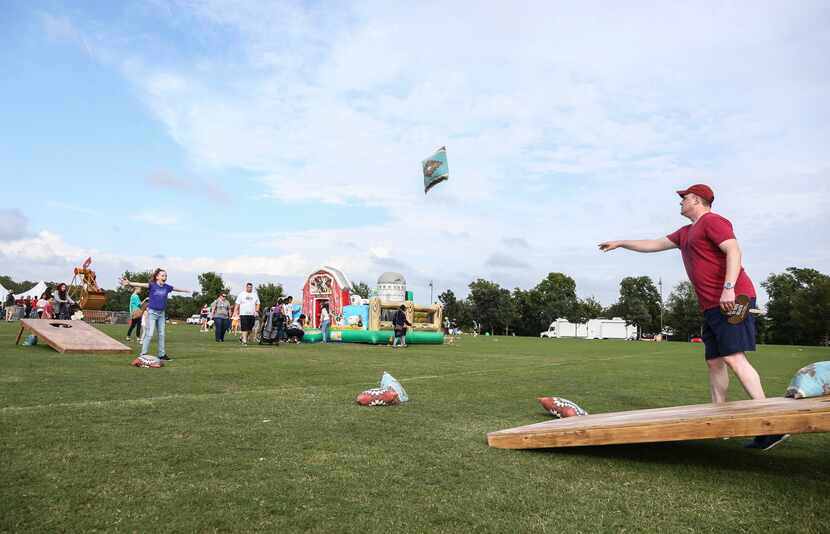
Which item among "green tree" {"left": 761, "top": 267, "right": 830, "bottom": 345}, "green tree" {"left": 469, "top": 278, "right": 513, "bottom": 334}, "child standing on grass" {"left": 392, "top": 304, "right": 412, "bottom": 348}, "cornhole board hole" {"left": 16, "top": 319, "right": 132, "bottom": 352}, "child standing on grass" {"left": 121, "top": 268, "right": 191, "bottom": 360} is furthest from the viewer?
"green tree" {"left": 469, "top": 278, "right": 513, "bottom": 334}

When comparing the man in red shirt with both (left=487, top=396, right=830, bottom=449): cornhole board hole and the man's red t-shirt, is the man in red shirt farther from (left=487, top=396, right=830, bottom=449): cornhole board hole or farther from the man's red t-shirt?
(left=487, top=396, right=830, bottom=449): cornhole board hole

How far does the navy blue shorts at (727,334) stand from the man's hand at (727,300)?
119 millimetres

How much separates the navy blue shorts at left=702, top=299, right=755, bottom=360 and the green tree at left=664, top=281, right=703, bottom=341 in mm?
92893

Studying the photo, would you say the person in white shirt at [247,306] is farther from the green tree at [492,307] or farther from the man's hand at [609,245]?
the green tree at [492,307]

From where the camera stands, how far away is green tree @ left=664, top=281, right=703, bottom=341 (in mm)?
92000

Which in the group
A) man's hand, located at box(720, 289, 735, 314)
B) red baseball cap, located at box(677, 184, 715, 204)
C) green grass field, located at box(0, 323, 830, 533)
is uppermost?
red baseball cap, located at box(677, 184, 715, 204)

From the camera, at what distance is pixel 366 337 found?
27.2 meters

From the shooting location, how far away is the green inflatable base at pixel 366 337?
26.9 m

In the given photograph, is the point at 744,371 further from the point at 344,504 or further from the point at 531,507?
the point at 344,504

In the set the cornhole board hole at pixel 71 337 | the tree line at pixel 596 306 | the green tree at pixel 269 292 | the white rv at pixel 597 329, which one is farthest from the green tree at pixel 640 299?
the cornhole board hole at pixel 71 337

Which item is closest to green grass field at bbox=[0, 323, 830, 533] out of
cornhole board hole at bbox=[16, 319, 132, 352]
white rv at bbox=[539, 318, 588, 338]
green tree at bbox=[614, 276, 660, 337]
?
cornhole board hole at bbox=[16, 319, 132, 352]

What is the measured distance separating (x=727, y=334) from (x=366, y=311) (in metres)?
31.0

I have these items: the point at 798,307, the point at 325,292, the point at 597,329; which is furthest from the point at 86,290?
A: the point at 798,307

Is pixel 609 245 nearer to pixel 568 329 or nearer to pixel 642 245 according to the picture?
pixel 642 245
